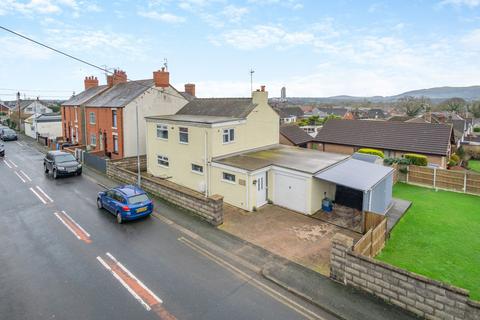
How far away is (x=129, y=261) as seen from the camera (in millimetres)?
11922

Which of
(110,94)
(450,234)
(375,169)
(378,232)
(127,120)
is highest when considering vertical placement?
(110,94)

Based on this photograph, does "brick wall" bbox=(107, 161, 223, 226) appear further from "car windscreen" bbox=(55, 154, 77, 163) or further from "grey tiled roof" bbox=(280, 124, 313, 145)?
"grey tiled roof" bbox=(280, 124, 313, 145)

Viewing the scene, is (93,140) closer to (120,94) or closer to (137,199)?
(120,94)

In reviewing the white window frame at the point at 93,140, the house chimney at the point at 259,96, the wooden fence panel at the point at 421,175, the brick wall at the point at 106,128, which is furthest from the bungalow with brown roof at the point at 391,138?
the white window frame at the point at 93,140

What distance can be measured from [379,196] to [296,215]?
186 inches

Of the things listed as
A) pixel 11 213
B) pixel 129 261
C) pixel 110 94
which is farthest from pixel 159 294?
pixel 110 94

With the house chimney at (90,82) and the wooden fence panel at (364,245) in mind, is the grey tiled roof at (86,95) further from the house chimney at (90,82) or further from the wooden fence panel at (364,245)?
the wooden fence panel at (364,245)

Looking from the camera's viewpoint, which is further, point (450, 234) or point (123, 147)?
point (123, 147)

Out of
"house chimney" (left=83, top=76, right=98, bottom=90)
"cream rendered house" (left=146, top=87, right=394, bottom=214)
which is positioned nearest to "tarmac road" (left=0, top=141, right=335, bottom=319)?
"cream rendered house" (left=146, top=87, right=394, bottom=214)

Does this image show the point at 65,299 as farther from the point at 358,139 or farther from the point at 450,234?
the point at 358,139

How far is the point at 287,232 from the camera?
14.9 meters

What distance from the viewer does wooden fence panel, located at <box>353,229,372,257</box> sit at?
1071cm

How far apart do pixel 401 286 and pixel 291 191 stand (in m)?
9.16

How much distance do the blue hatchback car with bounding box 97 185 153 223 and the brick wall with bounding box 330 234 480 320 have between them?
32.4 feet
